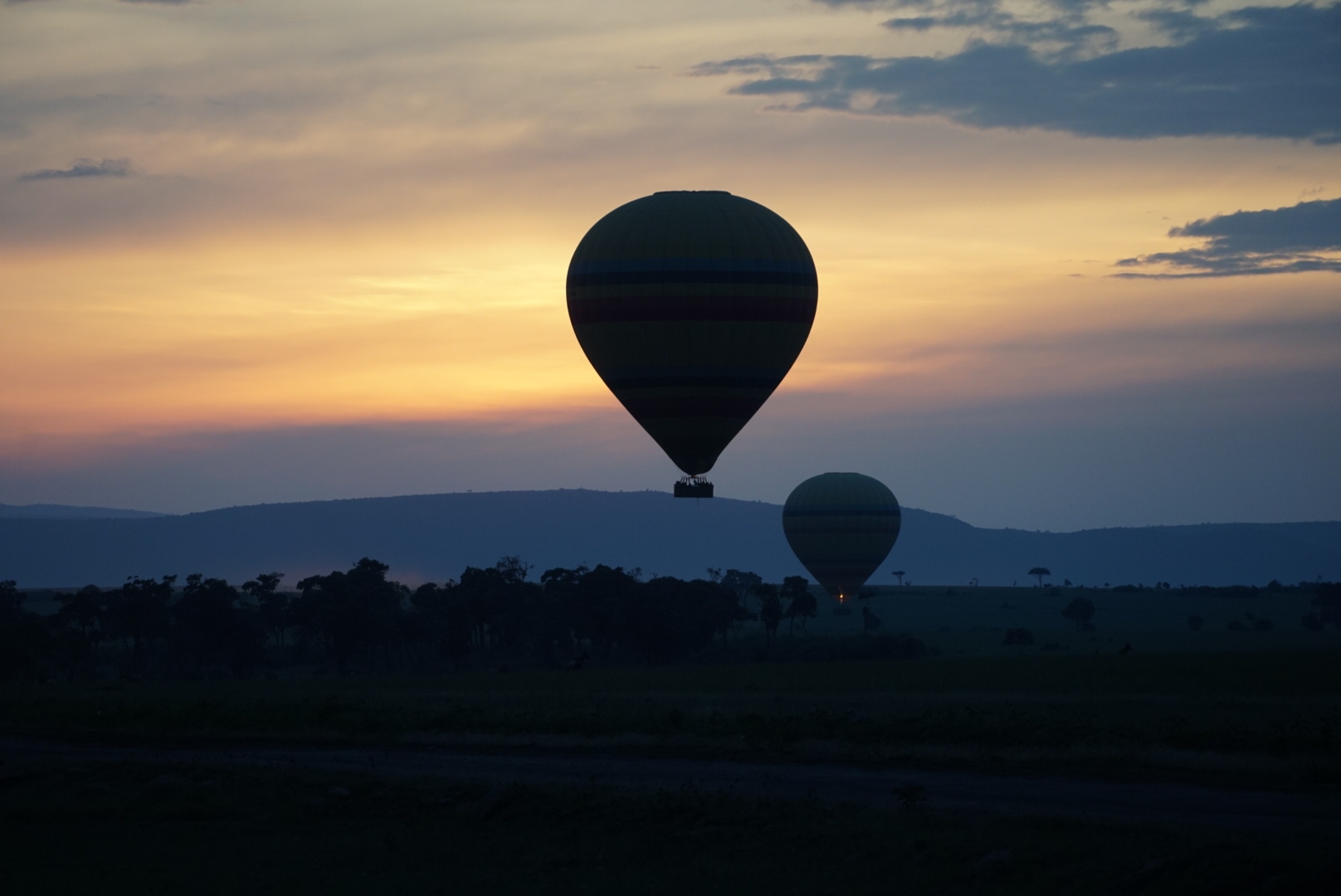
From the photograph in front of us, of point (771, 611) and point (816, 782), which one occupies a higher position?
point (771, 611)

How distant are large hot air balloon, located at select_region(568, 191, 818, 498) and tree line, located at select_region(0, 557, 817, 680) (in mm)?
40657

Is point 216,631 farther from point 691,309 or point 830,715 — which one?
point 830,715

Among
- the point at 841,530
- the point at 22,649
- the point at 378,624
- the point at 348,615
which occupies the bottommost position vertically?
the point at 22,649

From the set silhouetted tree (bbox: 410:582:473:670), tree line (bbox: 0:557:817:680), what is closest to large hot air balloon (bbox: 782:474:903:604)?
tree line (bbox: 0:557:817:680)

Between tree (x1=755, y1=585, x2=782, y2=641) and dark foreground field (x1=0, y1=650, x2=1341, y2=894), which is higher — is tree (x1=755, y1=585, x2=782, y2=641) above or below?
above

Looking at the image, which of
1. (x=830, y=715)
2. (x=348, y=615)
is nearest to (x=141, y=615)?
(x=348, y=615)

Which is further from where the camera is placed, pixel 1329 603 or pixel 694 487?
pixel 1329 603

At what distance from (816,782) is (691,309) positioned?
79.6ft

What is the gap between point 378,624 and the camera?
9100 cm

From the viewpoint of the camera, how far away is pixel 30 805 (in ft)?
99.8

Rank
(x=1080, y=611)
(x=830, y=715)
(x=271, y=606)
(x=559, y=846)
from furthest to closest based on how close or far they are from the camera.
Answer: (x=1080, y=611)
(x=271, y=606)
(x=830, y=715)
(x=559, y=846)

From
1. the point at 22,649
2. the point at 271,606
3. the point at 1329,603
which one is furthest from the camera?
the point at 1329,603

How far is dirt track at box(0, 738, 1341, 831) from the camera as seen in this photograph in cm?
2475

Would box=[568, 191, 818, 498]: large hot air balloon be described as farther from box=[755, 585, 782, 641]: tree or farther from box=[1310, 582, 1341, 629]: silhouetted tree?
box=[1310, 582, 1341, 629]: silhouetted tree
